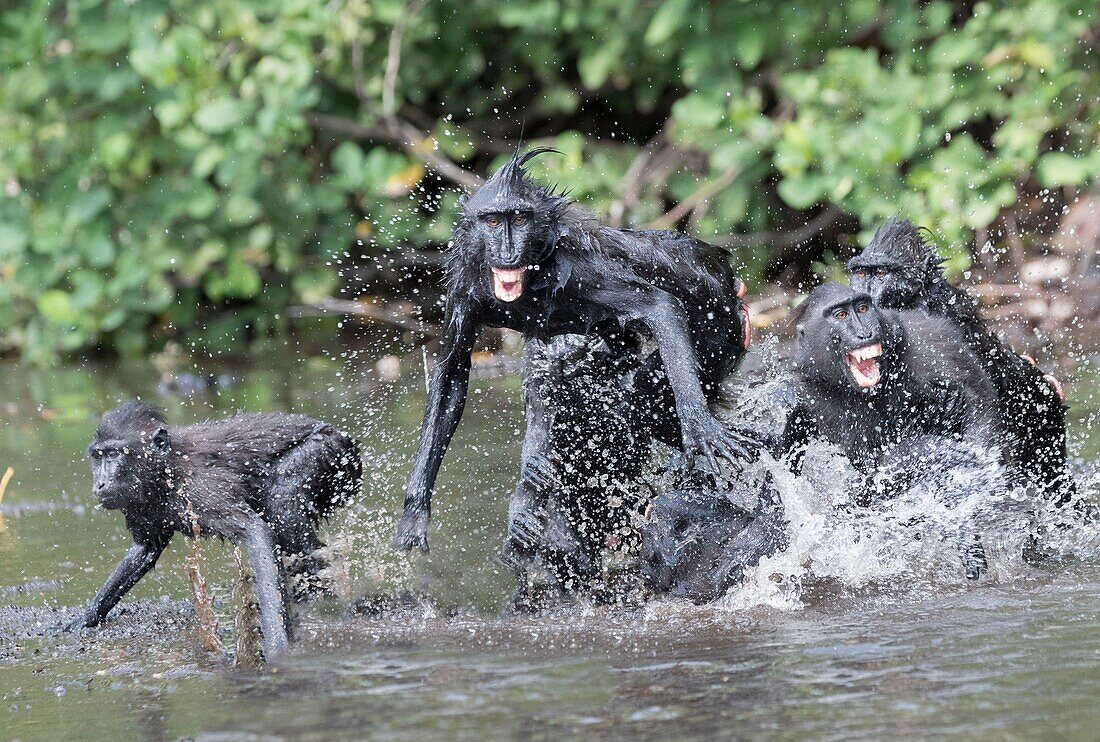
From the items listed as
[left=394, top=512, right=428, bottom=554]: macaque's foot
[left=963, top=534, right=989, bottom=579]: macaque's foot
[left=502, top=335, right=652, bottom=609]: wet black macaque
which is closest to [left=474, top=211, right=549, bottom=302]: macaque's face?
[left=502, top=335, right=652, bottom=609]: wet black macaque

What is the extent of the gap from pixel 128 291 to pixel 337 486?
22.2 ft

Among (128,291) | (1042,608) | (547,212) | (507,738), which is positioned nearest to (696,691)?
(507,738)

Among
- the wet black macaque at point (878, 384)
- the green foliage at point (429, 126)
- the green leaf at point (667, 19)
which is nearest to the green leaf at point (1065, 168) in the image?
the green foliage at point (429, 126)

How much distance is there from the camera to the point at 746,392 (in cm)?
656

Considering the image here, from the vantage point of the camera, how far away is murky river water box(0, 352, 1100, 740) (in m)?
4.05

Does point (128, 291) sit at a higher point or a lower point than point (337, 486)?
higher

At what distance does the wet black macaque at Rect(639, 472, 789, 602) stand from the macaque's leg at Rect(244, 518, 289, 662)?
4.64 ft

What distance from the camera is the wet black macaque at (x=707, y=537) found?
5.64 meters

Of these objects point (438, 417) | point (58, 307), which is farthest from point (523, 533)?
point (58, 307)

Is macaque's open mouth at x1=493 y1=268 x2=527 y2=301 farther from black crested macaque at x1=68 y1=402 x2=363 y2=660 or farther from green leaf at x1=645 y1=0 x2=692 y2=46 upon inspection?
green leaf at x1=645 y1=0 x2=692 y2=46

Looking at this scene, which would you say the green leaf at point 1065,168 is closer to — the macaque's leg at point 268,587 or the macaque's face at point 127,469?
the macaque's leg at point 268,587

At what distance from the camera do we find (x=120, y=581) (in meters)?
5.80

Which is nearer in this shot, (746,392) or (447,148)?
(746,392)

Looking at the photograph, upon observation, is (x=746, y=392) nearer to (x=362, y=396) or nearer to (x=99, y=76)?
(x=362, y=396)
